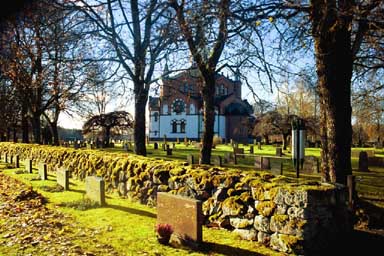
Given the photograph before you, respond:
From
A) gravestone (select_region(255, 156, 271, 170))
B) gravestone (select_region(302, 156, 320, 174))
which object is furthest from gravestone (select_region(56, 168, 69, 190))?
gravestone (select_region(302, 156, 320, 174))

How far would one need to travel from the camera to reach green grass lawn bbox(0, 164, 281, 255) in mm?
6258

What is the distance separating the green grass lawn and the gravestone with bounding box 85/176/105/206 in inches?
13.2

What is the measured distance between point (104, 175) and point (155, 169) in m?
3.49

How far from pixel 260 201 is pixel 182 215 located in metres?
1.49

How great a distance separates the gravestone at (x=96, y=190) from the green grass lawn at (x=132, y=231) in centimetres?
33

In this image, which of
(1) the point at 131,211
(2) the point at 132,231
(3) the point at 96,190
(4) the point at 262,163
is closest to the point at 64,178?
(3) the point at 96,190

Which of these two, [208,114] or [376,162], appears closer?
[208,114]

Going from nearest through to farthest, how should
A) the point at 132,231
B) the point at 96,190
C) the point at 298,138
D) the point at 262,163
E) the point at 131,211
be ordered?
the point at 132,231 → the point at 131,211 → the point at 298,138 → the point at 96,190 → the point at 262,163

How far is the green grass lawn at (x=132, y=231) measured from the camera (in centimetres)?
626

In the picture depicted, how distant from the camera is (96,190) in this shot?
33.7 feet

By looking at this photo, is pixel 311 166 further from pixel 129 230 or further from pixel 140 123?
pixel 129 230

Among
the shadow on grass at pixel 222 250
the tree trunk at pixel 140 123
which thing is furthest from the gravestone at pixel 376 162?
the shadow on grass at pixel 222 250

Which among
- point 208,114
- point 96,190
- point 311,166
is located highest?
Answer: point 208,114

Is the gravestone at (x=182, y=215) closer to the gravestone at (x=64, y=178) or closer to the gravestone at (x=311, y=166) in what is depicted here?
the gravestone at (x=64, y=178)
